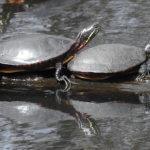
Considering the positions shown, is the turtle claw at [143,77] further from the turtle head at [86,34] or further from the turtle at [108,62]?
the turtle head at [86,34]

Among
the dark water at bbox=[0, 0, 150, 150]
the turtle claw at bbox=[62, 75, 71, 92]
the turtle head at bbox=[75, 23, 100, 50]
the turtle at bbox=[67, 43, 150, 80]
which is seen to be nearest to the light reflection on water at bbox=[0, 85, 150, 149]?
the dark water at bbox=[0, 0, 150, 150]

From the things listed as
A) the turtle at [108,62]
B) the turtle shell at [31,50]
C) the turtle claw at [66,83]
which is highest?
the turtle shell at [31,50]

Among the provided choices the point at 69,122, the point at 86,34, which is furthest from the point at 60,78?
the point at 69,122

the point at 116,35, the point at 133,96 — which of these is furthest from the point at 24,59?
the point at 116,35

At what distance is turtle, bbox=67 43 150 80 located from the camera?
4.30m

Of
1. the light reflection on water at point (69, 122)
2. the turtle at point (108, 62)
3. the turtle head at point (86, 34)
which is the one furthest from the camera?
the turtle head at point (86, 34)

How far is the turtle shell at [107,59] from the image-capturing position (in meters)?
4.30

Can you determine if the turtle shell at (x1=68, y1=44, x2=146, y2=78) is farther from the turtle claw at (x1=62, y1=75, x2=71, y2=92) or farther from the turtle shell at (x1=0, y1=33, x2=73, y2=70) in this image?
the turtle shell at (x1=0, y1=33, x2=73, y2=70)

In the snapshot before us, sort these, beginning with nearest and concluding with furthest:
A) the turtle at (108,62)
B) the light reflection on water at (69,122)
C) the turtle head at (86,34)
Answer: the light reflection on water at (69,122) < the turtle at (108,62) < the turtle head at (86,34)

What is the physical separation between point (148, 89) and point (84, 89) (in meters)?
0.62

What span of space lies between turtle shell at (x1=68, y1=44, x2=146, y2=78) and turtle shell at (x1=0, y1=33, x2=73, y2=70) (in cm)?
21

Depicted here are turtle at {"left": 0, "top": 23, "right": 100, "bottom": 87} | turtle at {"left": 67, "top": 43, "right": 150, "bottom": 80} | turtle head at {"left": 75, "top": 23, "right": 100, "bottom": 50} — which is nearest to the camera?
turtle at {"left": 67, "top": 43, "right": 150, "bottom": 80}

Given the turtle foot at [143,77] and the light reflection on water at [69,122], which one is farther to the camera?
the turtle foot at [143,77]

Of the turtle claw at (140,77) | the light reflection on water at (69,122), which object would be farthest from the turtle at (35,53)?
the turtle claw at (140,77)
